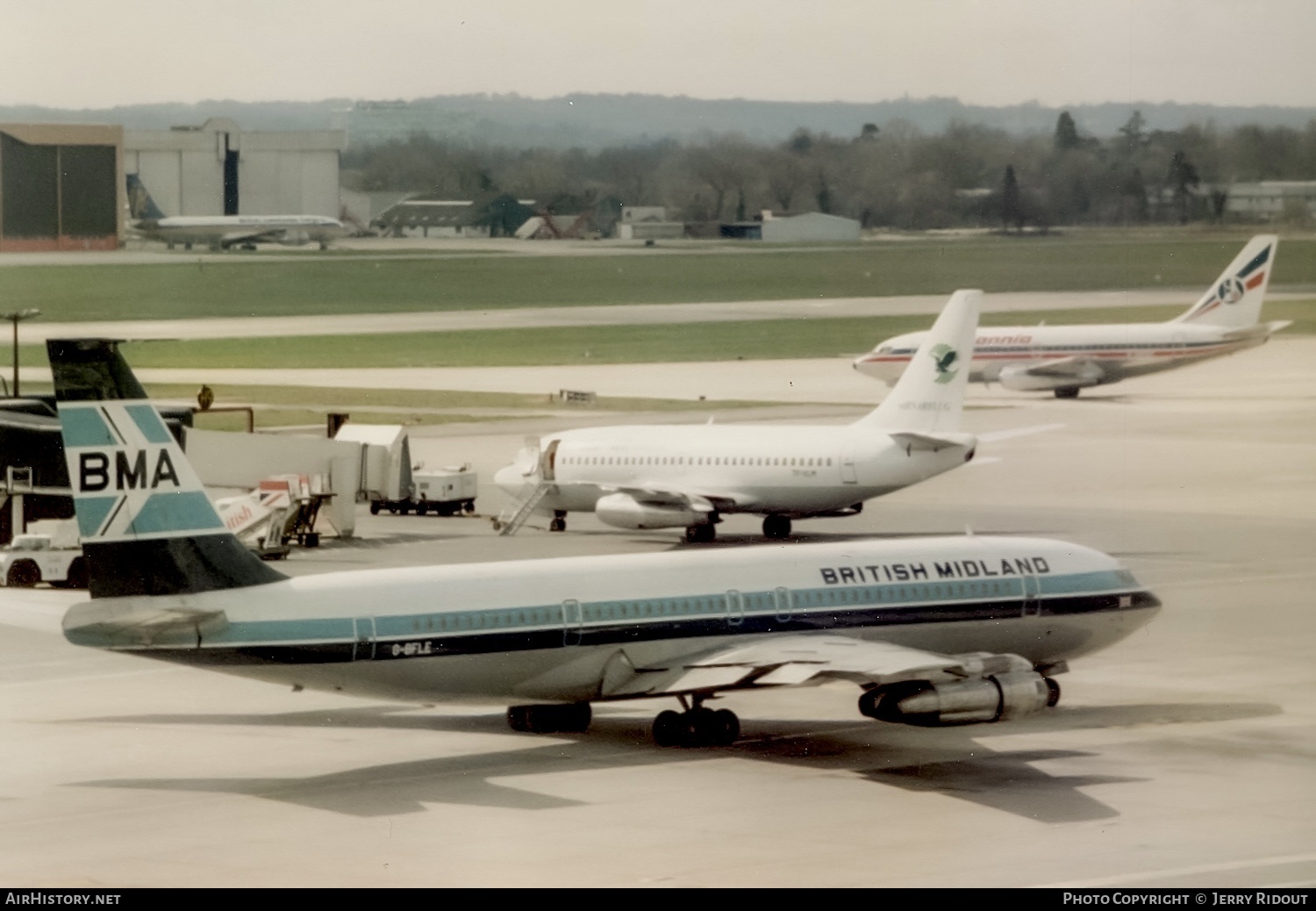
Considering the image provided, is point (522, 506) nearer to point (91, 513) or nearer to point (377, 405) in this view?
point (377, 405)

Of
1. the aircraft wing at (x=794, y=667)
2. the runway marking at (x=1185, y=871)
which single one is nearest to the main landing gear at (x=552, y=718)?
the aircraft wing at (x=794, y=667)

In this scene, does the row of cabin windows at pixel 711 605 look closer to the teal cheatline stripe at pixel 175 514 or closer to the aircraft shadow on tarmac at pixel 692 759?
the aircraft shadow on tarmac at pixel 692 759

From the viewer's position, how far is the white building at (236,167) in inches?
3723

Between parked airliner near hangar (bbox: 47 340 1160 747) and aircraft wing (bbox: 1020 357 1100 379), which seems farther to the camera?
aircraft wing (bbox: 1020 357 1100 379)

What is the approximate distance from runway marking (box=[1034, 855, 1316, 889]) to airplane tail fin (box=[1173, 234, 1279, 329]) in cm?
5116

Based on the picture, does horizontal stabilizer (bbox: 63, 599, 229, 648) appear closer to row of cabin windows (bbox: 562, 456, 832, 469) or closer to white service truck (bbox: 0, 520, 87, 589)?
white service truck (bbox: 0, 520, 87, 589)

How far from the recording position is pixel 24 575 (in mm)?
67625

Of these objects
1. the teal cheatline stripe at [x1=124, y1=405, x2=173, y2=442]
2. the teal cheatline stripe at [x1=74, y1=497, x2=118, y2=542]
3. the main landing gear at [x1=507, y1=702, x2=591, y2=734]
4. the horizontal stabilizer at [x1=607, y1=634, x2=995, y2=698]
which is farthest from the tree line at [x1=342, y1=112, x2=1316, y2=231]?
the teal cheatline stripe at [x1=74, y1=497, x2=118, y2=542]

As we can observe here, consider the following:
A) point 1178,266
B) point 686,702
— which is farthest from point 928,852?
point 1178,266

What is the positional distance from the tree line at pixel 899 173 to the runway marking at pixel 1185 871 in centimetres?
2998

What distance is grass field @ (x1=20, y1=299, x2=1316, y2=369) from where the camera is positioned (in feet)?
412

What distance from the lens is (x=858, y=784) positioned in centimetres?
4066

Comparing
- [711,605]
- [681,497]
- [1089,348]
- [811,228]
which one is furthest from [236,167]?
[711,605]

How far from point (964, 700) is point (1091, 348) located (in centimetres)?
8075
